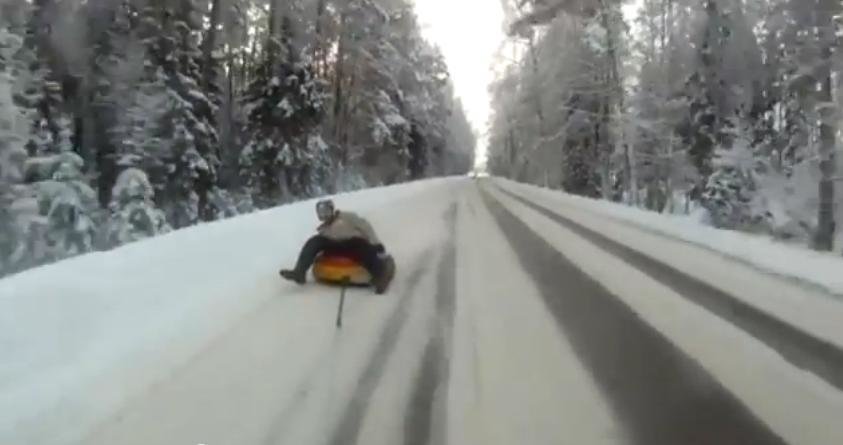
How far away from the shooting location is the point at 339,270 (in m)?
9.44

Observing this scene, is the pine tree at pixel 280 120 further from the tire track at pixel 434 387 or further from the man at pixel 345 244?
the tire track at pixel 434 387

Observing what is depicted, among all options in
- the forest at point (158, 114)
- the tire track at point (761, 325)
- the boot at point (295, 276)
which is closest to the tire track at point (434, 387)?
the boot at point (295, 276)

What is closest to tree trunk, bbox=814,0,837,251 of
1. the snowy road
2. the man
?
the snowy road

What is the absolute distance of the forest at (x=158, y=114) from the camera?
21812 millimetres

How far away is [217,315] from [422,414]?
3.24 meters

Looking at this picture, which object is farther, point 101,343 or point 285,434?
point 101,343

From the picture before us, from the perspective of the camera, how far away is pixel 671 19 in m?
37.4

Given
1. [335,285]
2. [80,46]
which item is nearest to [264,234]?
[335,285]

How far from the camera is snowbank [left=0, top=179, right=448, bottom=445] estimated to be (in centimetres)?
520

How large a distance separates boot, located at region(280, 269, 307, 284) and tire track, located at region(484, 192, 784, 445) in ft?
8.48

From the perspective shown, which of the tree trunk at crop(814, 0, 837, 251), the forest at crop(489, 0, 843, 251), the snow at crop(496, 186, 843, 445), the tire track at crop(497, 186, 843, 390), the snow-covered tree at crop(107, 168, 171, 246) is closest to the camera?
the snow at crop(496, 186, 843, 445)

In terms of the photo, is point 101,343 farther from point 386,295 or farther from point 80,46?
point 80,46

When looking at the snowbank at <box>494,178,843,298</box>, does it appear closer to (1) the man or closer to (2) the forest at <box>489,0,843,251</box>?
(1) the man

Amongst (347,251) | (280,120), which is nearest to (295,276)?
(347,251)
